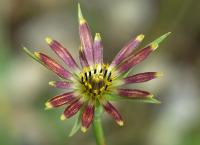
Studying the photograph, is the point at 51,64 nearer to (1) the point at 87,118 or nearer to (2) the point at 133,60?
(1) the point at 87,118

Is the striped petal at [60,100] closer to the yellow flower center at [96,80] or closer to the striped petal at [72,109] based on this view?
the striped petal at [72,109]

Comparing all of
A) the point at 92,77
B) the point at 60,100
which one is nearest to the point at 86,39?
the point at 92,77

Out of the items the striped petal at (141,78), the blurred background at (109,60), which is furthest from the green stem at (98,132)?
the blurred background at (109,60)

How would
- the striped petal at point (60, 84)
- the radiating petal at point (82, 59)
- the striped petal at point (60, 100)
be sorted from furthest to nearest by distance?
1. the radiating petal at point (82, 59)
2. the striped petal at point (60, 84)
3. the striped petal at point (60, 100)

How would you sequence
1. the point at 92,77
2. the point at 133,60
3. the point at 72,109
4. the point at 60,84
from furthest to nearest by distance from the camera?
the point at 92,77, the point at 133,60, the point at 60,84, the point at 72,109

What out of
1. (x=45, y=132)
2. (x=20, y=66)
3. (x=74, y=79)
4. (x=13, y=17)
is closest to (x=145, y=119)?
(x=45, y=132)

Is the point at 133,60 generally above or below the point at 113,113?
above

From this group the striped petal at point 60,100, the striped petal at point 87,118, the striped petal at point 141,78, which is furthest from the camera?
A: the striped petal at point 141,78
